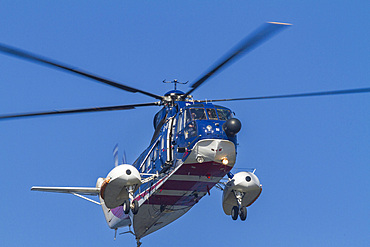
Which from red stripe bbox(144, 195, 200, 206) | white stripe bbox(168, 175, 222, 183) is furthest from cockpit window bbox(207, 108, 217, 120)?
red stripe bbox(144, 195, 200, 206)

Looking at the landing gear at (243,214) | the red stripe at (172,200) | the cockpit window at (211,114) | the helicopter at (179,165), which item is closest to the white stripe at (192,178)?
the helicopter at (179,165)

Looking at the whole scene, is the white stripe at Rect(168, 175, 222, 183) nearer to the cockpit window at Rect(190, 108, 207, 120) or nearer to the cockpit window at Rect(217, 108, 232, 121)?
the cockpit window at Rect(190, 108, 207, 120)

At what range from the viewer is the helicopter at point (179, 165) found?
20.2 meters

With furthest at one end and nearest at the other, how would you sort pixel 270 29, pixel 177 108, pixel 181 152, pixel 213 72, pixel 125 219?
pixel 125 219 → pixel 177 108 → pixel 181 152 → pixel 213 72 → pixel 270 29

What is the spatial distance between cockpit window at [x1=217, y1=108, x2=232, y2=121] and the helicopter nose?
96cm

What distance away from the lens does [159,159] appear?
74.5 ft

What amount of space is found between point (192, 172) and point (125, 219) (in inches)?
268

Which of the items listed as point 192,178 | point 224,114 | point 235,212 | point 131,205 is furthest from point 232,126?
point 131,205

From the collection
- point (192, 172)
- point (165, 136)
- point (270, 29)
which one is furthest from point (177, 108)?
point (270, 29)

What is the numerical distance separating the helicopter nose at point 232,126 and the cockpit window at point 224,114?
96 centimetres

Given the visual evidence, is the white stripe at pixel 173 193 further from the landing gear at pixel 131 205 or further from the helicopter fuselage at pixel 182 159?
the landing gear at pixel 131 205

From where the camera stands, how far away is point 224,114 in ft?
69.7

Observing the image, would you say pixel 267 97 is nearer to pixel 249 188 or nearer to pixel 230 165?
pixel 230 165

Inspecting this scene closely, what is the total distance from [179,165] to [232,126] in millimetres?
2551
